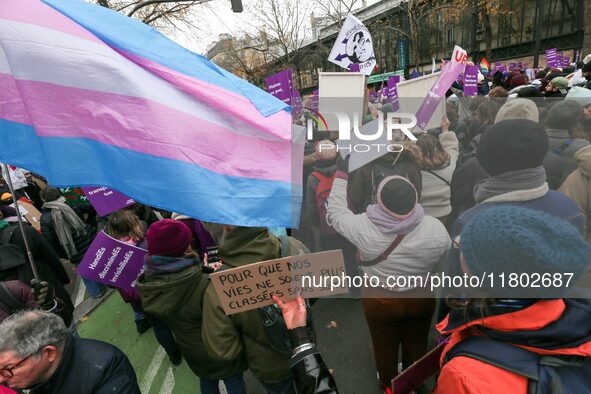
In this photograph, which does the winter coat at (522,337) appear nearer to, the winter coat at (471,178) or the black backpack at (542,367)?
the black backpack at (542,367)

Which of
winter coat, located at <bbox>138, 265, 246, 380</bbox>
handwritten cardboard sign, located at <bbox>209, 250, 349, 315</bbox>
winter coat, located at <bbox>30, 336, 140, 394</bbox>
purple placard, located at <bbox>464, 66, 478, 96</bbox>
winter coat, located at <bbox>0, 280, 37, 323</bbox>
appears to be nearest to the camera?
handwritten cardboard sign, located at <bbox>209, 250, 349, 315</bbox>

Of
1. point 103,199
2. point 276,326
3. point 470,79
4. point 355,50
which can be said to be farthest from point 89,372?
point 470,79

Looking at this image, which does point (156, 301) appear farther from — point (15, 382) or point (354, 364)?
point (354, 364)

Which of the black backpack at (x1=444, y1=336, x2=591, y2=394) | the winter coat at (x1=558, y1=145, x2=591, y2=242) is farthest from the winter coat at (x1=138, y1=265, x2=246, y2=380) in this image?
the winter coat at (x1=558, y1=145, x2=591, y2=242)

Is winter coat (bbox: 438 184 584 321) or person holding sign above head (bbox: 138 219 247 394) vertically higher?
winter coat (bbox: 438 184 584 321)

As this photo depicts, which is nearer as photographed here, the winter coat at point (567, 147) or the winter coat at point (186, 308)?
the winter coat at point (186, 308)

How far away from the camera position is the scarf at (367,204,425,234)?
187 centimetres

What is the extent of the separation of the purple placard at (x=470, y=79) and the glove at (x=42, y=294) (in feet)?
22.8

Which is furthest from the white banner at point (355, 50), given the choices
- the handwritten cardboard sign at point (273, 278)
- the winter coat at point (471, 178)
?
the handwritten cardboard sign at point (273, 278)

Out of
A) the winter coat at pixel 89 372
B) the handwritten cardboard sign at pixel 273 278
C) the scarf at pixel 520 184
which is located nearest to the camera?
the handwritten cardboard sign at pixel 273 278

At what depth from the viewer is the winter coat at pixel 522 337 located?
965 millimetres

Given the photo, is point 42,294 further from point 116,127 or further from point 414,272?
point 414,272

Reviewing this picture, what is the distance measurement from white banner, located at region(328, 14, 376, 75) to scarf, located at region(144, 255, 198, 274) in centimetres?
506

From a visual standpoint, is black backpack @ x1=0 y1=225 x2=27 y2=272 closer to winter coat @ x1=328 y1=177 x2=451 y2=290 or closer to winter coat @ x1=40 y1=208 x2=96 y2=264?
winter coat @ x1=40 y1=208 x2=96 y2=264
